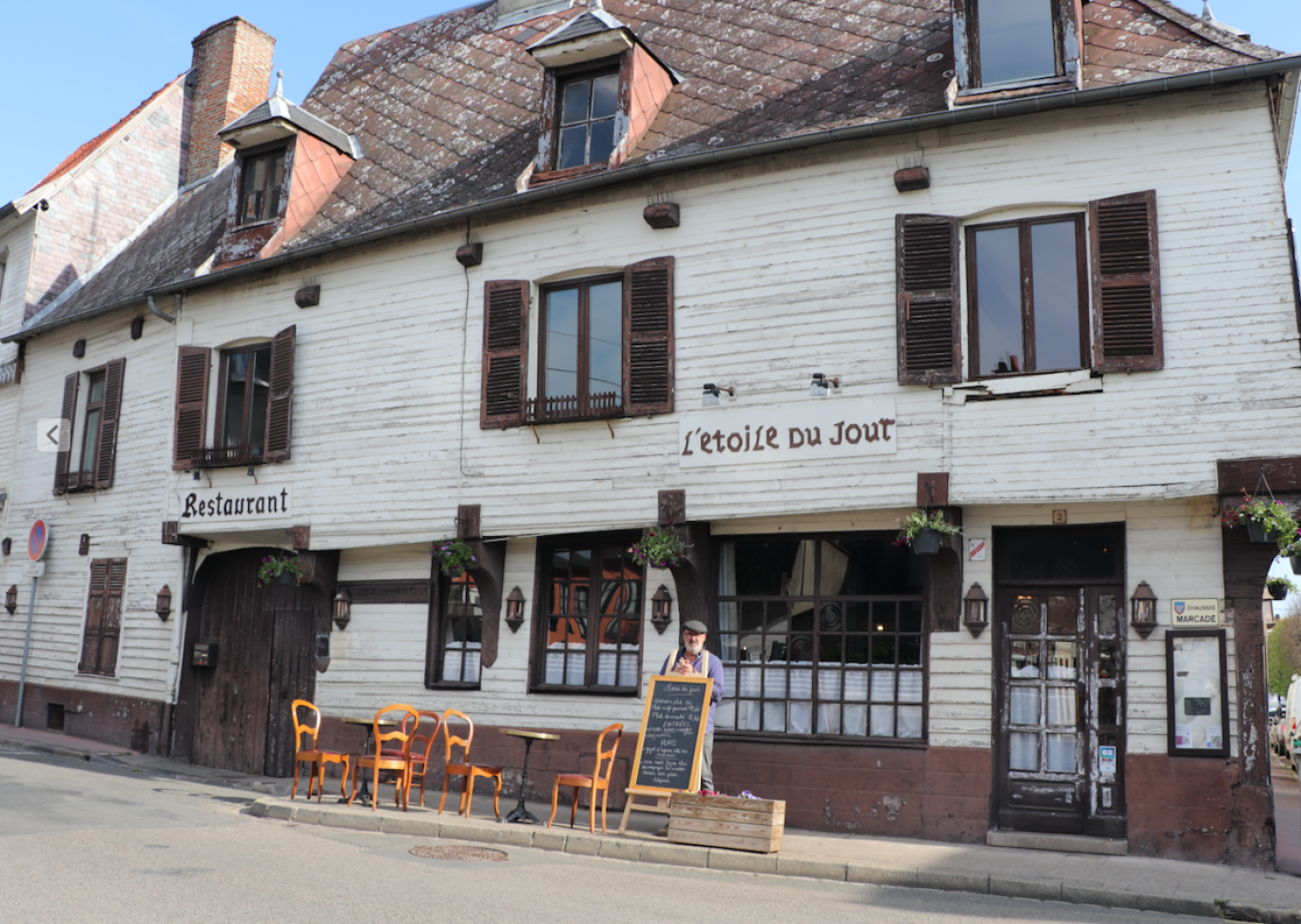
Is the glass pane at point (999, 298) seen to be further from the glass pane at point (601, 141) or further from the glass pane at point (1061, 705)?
the glass pane at point (601, 141)

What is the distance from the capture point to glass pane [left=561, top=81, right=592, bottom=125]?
12.9 meters

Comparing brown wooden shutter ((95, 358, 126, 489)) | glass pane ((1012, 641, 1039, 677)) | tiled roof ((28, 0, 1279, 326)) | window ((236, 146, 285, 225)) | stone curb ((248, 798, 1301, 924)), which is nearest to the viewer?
stone curb ((248, 798, 1301, 924))

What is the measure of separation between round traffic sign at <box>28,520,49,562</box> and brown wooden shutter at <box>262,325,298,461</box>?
5266mm

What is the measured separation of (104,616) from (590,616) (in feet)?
27.4

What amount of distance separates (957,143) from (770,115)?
215cm

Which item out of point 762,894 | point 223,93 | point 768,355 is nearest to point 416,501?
point 768,355

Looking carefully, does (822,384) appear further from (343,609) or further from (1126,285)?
(343,609)

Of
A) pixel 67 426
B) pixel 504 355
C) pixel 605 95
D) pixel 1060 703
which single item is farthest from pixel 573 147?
pixel 67 426

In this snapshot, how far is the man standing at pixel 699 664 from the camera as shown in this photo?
31.6 feet

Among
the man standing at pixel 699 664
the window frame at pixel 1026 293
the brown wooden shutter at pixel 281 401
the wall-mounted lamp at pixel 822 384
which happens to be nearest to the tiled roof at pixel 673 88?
the brown wooden shutter at pixel 281 401

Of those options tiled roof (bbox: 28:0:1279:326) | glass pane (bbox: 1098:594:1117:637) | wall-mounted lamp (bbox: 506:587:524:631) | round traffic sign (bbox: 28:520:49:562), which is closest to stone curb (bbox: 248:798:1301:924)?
wall-mounted lamp (bbox: 506:587:524:631)

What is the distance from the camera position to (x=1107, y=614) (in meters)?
9.83

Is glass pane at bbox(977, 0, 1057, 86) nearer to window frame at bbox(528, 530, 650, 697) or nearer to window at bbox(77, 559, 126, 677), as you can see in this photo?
window frame at bbox(528, 530, 650, 697)

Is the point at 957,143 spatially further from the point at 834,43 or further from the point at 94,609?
A: the point at 94,609
